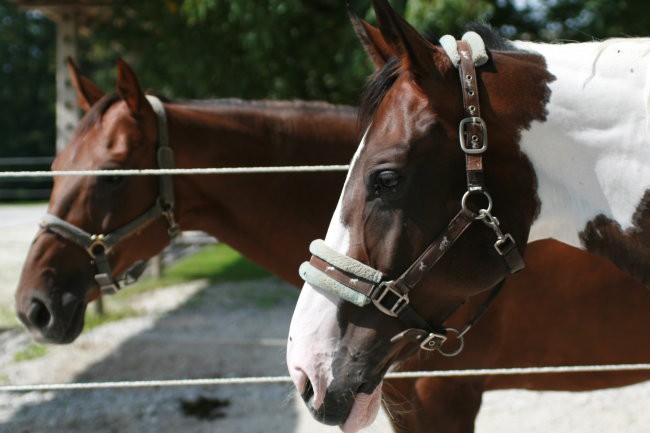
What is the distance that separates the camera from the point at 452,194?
51.0 inches

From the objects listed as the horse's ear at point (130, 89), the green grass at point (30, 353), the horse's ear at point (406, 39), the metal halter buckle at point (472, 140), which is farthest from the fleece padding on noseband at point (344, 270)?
the green grass at point (30, 353)

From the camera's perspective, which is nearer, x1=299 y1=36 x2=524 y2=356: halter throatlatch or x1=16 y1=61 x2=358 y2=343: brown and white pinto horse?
x1=299 y1=36 x2=524 y2=356: halter throatlatch

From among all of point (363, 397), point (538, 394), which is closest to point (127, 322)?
point (538, 394)

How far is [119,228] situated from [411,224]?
4.90 ft

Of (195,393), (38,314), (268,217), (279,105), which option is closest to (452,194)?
(268,217)

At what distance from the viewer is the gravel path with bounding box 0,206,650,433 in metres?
3.63

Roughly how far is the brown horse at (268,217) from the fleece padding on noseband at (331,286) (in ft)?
2.85

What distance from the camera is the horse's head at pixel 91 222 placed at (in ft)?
7.89

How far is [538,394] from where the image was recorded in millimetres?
3959

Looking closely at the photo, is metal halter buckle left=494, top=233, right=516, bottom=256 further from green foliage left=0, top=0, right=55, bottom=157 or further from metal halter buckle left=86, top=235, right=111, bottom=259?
green foliage left=0, top=0, right=55, bottom=157

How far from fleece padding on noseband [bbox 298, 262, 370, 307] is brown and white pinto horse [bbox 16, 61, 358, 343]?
116cm

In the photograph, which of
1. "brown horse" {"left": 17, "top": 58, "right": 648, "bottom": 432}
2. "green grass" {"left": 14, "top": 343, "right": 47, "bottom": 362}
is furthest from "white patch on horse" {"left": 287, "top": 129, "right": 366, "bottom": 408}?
"green grass" {"left": 14, "top": 343, "right": 47, "bottom": 362}

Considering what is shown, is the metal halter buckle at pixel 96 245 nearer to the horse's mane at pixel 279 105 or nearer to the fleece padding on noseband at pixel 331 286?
the horse's mane at pixel 279 105

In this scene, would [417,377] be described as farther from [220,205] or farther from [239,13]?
[239,13]
